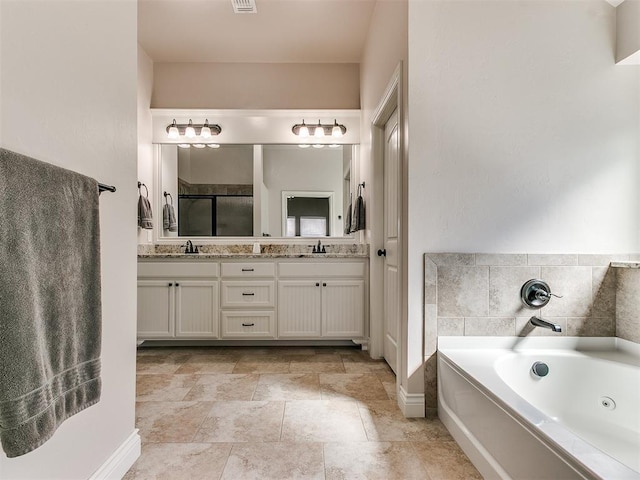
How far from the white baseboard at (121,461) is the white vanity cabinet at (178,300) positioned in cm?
155

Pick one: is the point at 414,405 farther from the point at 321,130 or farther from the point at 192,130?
the point at 192,130

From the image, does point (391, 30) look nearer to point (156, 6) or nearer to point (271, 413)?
point (156, 6)

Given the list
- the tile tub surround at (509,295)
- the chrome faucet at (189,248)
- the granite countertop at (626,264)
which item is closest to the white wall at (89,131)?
the tile tub surround at (509,295)

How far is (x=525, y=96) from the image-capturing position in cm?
190

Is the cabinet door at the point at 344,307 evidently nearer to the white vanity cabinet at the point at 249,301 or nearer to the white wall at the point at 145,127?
the white vanity cabinet at the point at 249,301

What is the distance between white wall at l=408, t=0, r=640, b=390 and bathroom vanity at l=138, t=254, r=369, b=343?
1262 mm

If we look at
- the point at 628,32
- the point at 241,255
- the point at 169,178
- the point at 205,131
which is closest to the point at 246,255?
the point at 241,255

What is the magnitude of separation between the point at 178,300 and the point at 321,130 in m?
2.01

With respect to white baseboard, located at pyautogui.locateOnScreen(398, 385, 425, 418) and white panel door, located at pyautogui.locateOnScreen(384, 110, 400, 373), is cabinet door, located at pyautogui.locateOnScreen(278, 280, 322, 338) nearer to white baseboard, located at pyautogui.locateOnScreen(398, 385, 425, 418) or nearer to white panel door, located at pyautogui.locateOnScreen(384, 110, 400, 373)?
white panel door, located at pyautogui.locateOnScreen(384, 110, 400, 373)

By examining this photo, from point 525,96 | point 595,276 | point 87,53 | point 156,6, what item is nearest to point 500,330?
point 595,276

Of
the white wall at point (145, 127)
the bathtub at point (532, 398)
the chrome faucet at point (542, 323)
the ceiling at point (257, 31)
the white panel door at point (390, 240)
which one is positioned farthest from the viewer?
the white wall at point (145, 127)

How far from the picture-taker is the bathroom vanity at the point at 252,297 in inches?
121

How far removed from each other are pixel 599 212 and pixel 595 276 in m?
0.34

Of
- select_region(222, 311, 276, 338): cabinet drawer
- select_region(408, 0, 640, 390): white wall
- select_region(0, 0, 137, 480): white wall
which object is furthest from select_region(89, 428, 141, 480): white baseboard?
select_region(222, 311, 276, 338): cabinet drawer
